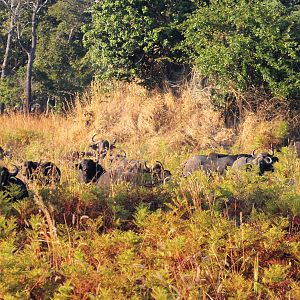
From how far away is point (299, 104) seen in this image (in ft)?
45.4

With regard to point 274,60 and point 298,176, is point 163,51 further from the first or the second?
point 298,176

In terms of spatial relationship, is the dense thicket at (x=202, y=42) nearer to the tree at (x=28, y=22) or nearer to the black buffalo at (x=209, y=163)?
the black buffalo at (x=209, y=163)

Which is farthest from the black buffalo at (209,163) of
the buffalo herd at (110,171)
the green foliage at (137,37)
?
the green foliage at (137,37)

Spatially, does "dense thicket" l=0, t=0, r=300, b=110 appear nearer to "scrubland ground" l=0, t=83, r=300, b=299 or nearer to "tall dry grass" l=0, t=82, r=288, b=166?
"tall dry grass" l=0, t=82, r=288, b=166

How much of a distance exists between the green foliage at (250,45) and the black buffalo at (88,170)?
582cm

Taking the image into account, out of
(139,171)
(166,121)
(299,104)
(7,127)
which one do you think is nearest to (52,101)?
(7,127)

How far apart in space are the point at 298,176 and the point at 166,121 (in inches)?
311

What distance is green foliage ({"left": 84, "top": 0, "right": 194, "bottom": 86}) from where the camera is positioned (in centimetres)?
1544

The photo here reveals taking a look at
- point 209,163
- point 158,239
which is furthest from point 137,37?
point 158,239

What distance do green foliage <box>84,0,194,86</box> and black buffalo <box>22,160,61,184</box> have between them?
8.03m

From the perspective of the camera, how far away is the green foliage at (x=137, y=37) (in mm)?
15438

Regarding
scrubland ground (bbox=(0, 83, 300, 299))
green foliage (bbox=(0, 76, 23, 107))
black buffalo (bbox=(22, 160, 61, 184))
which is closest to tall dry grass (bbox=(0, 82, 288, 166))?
black buffalo (bbox=(22, 160, 61, 184))

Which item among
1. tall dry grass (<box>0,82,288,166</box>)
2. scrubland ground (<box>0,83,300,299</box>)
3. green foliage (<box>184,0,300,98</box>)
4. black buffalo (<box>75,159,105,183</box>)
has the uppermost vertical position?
green foliage (<box>184,0,300,98</box>)

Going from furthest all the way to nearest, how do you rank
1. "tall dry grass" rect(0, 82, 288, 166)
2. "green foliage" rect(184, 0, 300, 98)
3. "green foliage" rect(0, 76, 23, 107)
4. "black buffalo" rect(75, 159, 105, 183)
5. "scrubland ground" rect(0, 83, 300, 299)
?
"green foliage" rect(0, 76, 23, 107) < "tall dry grass" rect(0, 82, 288, 166) < "green foliage" rect(184, 0, 300, 98) < "black buffalo" rect(75, 159, 105, 183) < "scrubland ground" rect(0, 83, 300, 299)
